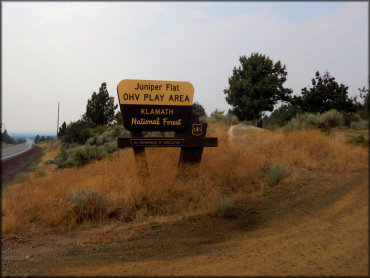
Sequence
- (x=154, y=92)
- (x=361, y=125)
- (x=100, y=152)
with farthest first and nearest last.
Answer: (x=100, y=152) < (x=154, y=92) < (x=361, y=125)

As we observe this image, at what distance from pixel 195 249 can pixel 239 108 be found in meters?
15.6

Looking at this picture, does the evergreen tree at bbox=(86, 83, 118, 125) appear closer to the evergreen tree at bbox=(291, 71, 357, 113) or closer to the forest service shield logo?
the forest service shield logo

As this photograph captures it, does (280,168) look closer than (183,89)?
Yes

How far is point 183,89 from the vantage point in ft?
24.8

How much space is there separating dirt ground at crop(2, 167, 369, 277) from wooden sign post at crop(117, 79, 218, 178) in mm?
2155

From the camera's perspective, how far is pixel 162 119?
7504 millimetres

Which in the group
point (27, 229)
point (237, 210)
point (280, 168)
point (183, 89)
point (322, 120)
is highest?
point (183, 89)

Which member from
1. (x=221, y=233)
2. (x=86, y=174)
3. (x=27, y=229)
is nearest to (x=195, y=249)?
(x=221, y=233)

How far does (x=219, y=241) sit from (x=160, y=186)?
2588 mm

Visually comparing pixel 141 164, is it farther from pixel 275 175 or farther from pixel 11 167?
pixel 11 167

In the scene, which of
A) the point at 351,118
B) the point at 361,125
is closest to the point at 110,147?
the point at 351,118

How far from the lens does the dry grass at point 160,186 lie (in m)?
5.55

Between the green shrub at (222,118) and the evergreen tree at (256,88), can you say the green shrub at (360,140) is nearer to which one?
the green shrub at (222,118)

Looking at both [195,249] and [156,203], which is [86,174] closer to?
[156,203]
